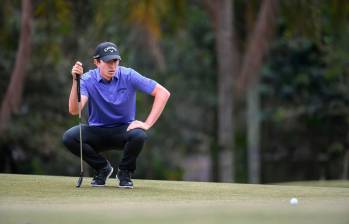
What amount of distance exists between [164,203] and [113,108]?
1.62 metres

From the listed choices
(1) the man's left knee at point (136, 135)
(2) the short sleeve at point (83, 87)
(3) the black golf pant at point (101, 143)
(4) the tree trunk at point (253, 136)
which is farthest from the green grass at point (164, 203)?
(4) the tree trunk at point (253, 136)

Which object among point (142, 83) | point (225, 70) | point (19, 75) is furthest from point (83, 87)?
point (225, 70)

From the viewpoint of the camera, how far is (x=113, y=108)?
8.67m

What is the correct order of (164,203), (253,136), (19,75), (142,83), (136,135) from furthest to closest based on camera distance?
(253,136) < (19,75) < (142,83) < (136,135) < (164,203)

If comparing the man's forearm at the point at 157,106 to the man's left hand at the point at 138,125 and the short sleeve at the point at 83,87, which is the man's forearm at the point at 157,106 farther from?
the short sleeve at the point at 83,87

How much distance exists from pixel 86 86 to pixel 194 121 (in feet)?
80.0

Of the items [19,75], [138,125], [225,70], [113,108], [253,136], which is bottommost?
[138,125]

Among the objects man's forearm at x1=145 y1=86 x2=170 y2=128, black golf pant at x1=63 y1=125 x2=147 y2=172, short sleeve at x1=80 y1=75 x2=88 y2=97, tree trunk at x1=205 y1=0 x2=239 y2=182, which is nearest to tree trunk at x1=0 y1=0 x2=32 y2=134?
tree trunk at x1=205 y1=0 x2=239 y2=182

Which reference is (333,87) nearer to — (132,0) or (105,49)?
(132,0)

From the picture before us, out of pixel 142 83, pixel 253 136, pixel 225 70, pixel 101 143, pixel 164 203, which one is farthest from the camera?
pixel 253 136

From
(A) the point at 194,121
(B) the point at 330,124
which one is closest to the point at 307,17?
(B) the point at 330,124

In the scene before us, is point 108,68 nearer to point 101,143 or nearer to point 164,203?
point 101,143

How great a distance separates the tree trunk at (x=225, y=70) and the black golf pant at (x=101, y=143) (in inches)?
404

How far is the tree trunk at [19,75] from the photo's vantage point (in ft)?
55.7
